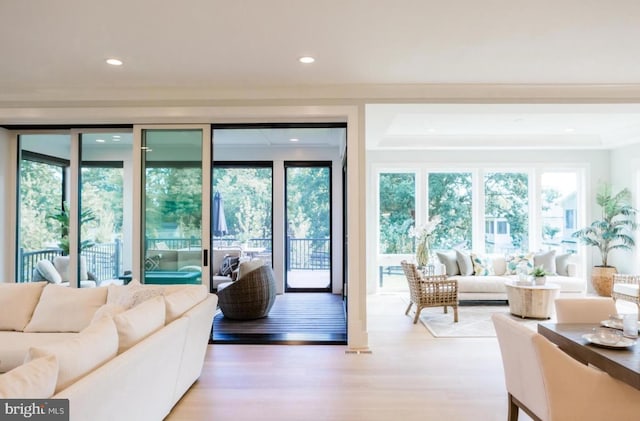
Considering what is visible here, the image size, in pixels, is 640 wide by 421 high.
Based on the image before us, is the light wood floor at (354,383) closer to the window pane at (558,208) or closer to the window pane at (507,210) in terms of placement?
the window pane at (507,210)

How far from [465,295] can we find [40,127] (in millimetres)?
6434

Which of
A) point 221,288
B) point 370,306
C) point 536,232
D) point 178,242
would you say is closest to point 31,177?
point 178,242

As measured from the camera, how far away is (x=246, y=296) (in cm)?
533

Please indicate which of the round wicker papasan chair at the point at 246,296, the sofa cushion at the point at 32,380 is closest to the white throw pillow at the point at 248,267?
the round wicker papasan chair at the point at 246,296

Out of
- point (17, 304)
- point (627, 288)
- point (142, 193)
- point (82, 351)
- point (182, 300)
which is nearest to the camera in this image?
point (82, 351)

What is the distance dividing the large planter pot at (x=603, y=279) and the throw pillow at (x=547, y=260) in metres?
0.85

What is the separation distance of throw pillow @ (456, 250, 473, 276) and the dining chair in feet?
12.2

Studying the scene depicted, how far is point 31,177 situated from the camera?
5.30m

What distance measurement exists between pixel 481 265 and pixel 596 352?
16.0 ft

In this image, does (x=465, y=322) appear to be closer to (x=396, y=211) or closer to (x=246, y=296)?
(x=396, y=211)

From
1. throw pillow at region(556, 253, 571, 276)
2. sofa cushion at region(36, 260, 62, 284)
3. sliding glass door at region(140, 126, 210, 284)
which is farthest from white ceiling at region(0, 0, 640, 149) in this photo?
throw pillow at region(556, 253, 571, 276)

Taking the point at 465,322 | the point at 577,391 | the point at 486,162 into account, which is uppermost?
the point at 486,162

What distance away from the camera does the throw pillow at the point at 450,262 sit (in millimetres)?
6625

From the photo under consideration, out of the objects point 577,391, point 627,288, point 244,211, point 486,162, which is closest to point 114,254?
point 244,211
